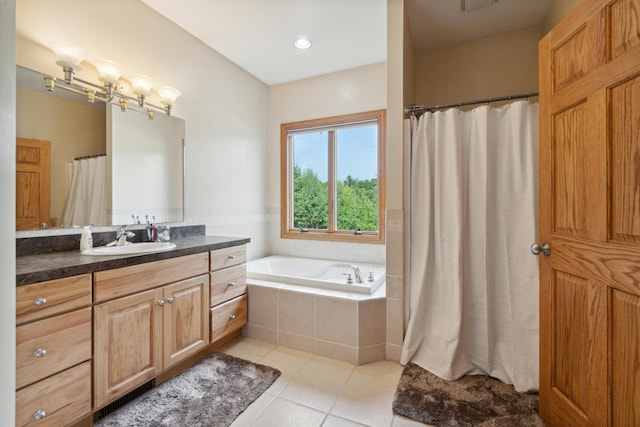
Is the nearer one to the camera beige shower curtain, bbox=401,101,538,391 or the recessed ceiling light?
beige shower curtain, bbox=401,101,538,391

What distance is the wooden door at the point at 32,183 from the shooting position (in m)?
1.49

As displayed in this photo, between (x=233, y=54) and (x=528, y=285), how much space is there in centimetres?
306

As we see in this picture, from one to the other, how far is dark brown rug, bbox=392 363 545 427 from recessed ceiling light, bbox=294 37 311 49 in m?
2.75

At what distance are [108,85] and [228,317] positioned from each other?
178 centimetres

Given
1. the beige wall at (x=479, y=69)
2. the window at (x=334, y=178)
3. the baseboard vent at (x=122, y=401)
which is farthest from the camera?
the window at (x=334, y=178)

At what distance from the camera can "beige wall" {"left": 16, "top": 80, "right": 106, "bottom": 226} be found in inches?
60.1

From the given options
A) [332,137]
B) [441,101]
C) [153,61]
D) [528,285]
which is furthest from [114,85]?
[528,285]

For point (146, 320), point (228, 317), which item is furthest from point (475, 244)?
point (146, 320)

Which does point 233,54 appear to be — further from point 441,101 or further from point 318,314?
point 318,314

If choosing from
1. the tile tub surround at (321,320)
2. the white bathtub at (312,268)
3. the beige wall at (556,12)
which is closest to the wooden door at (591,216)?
the beige wall at (556,12)

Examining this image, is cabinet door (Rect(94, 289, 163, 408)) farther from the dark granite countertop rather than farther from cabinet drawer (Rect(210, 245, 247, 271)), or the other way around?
cabinet drawer (Rect(210, 245, 247, 271))

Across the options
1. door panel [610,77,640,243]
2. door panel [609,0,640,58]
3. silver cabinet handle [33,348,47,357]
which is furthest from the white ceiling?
silver cabinet handle [33,348,47,357]

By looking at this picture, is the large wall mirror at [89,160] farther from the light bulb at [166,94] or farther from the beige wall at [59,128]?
the light bulb at [166,94]

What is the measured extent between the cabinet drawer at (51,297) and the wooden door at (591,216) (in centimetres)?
220
